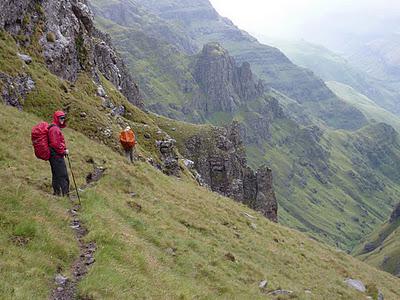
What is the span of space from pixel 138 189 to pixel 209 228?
19.2 feet

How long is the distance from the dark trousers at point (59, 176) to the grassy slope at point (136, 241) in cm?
70

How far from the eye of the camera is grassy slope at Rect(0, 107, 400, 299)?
590 inches

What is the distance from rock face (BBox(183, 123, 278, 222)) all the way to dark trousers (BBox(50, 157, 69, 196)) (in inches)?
4120

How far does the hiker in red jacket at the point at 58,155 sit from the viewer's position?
68.0 ft

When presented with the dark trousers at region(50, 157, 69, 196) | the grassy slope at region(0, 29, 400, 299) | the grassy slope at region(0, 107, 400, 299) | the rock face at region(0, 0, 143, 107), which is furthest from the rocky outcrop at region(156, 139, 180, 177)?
the dark trousers at region(50, 157, 69, 196)

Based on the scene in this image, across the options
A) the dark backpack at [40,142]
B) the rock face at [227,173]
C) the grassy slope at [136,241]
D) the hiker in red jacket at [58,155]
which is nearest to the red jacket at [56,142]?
the hiker in red jacket at [58,155]

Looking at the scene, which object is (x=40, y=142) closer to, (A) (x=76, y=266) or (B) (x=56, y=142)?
(B) (x=56, y=142)

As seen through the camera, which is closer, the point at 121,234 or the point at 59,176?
the point at 121,234

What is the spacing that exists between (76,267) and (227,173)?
127671 millimetres

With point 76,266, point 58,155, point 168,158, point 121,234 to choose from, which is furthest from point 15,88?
point 168,158

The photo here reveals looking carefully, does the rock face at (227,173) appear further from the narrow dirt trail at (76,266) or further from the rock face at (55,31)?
the narrow dirt trail at (76,266)

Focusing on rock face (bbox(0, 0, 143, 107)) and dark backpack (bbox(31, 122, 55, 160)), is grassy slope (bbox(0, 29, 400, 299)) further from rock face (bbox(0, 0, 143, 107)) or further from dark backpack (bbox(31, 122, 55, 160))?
rock face (bbox(0, 0, 143, 107))

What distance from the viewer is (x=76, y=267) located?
52.1 feet

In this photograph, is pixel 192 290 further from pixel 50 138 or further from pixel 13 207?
pixel 50 138
